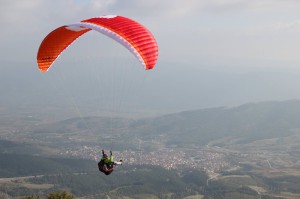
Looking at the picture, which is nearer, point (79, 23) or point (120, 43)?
point (120, 43)

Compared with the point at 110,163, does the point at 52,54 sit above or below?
above

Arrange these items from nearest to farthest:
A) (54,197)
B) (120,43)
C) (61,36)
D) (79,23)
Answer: (120,43), (79,23), (61,36), (54,197)

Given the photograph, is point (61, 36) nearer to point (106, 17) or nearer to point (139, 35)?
point (106, 17)

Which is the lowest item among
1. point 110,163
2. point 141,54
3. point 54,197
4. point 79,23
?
point 54,197

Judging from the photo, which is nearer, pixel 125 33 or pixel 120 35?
pixel 120 35

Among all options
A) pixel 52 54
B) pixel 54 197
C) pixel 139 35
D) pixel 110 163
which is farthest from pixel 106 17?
pixel 54 197

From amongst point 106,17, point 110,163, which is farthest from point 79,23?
point 110,163

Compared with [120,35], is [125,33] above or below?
above

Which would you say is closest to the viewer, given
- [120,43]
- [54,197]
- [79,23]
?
[120,43]

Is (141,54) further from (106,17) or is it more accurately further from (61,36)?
(61,36)
